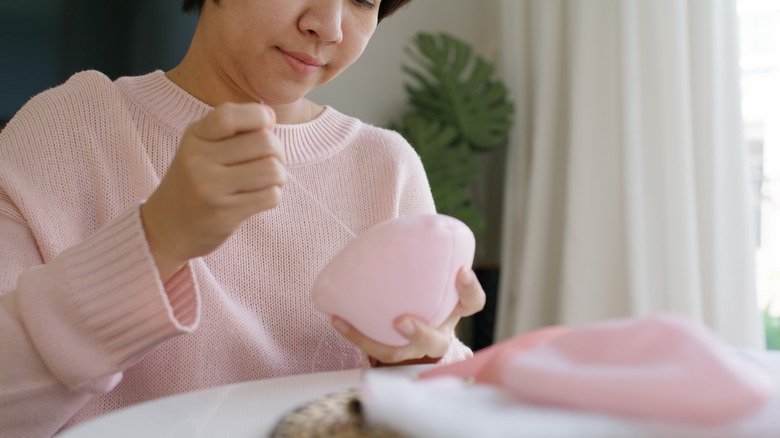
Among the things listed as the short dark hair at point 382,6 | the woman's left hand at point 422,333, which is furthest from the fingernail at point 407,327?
the short dark hair at point 382,6

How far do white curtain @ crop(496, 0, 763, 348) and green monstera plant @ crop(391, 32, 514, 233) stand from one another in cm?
10

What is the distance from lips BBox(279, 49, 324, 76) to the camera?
95cm

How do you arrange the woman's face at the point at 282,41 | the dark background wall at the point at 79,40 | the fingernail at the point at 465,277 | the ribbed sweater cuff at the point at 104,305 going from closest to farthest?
the ribbed sweater cuff at the point at 104,305 < the fingernail at the point at 465,277 < the woman's face at the point at 282,41 < the dark background wall at the point at 79,40

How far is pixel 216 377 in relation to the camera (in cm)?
91

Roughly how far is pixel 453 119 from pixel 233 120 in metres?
1.86

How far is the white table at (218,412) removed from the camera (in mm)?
548

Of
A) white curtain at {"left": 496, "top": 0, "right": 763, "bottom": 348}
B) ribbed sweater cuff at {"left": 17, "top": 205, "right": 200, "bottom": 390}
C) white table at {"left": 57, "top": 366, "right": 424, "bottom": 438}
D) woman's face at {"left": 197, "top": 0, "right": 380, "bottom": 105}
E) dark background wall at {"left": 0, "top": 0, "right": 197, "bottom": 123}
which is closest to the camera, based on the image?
white table at {"left": 57, "top": 366, "right": 424, "bottom": 438}

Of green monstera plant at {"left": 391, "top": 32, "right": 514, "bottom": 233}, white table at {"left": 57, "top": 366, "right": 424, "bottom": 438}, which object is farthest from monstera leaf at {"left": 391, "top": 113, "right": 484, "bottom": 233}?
white table at {"left": 57, "top": 366, "right": 424, "bottom": 438}

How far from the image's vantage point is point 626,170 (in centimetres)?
205

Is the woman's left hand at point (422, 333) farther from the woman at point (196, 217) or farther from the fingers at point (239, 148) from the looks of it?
the fingers at point (239, 148)

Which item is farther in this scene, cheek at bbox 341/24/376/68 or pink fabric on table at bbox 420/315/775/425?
cheek at bbox 341/24/376/68

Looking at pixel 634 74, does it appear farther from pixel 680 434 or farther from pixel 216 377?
pixel 680 434

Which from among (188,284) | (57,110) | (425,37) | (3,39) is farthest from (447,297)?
(425,37)

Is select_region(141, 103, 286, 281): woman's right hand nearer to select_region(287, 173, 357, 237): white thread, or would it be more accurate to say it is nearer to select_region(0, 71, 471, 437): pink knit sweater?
select_region(0, 71, 471, 437): pink knit sweater
